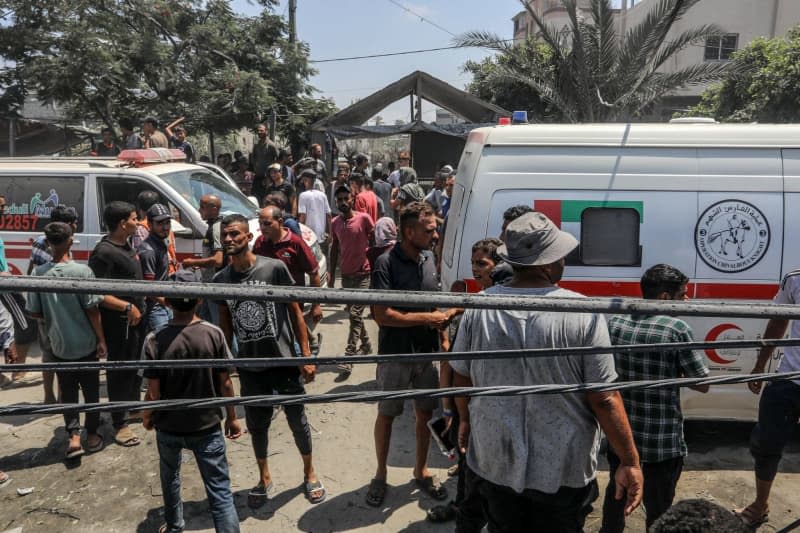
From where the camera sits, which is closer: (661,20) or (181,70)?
(661,20)

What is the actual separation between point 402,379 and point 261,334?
0.91 m

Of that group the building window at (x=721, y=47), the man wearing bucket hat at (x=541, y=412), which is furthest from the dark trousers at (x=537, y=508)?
the building window at (x=721, y=47)

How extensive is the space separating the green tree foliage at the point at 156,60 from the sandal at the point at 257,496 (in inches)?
536

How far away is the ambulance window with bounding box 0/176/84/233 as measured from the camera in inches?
276

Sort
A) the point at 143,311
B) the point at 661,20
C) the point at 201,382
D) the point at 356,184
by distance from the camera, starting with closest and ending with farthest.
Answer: the point at 201,382 → the point at 143,311 → the point at 356,184 → the point at 661,20

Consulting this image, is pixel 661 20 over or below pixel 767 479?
over

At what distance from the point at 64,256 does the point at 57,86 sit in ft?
40.1

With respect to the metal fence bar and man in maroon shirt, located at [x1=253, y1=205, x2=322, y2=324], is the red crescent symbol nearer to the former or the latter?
man in maroon shirt, located at [x1=253, y1=205, x2=322, y2=324]

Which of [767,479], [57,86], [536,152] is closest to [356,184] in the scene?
[536,152]

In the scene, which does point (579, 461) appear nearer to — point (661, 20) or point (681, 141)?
point (681, 141)

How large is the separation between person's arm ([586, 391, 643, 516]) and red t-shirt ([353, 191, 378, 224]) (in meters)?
6.19

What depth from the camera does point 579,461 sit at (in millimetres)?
2396

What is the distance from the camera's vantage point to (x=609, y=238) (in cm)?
443

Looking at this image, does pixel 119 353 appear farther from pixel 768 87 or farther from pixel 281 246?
pixel 768 87
